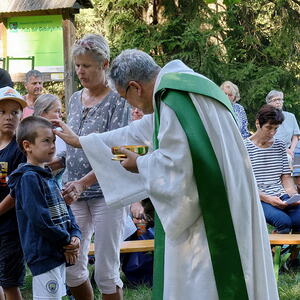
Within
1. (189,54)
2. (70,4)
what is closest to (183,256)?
(70,4)

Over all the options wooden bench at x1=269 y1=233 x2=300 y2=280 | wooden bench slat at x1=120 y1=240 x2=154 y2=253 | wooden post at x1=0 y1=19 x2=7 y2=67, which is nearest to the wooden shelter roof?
wooden post at x1=0 y1=19 x2=7 y2=67

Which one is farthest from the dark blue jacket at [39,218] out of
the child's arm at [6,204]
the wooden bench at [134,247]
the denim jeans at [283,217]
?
the denim jeans at [283,217]

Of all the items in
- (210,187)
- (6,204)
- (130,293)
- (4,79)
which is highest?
(4,79)

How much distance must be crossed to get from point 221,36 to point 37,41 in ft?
22.5

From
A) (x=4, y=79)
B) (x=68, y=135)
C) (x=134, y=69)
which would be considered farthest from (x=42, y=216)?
(x=4, y=79)

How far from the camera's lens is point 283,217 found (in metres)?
7.15

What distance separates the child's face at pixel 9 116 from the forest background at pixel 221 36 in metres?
8.45

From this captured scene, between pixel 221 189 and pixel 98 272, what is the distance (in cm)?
153

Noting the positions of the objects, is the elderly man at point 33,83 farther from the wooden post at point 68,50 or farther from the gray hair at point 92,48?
the gray hair at point 92,48

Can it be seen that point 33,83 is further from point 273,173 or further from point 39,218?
point 39,218

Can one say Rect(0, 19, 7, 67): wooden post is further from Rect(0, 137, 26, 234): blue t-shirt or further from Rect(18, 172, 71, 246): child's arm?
Rect(18, 172, 71, 246): child's arm

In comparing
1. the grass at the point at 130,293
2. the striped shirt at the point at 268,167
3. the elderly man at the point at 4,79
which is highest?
the elderly man at the point at 4,79

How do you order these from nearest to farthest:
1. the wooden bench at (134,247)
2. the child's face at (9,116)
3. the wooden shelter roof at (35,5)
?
1. the child's face at (9,116)
2. the wooden bench at (134,247)
3. the wooden shelter roof at (35,5)

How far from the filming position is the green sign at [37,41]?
26.4 feet
